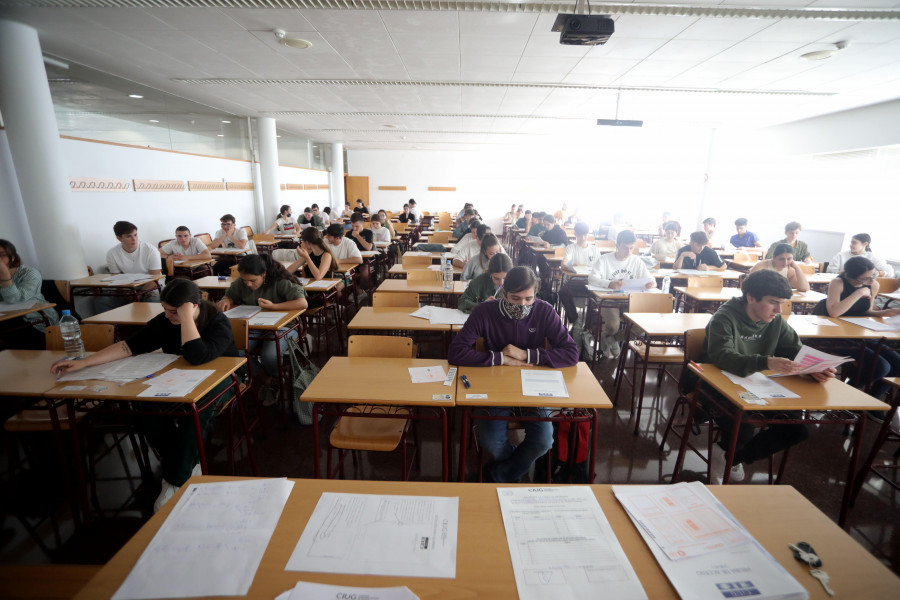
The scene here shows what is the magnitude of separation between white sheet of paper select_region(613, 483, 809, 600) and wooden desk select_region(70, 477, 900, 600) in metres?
0.03

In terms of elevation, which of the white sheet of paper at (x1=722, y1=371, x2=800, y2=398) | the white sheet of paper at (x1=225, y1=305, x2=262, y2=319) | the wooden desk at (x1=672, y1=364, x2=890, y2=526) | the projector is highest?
the projector

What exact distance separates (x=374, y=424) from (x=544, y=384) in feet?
3.34

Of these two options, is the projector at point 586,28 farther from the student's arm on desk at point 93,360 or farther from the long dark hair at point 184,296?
the student's arm on desk at point 93,360

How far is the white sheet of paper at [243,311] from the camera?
10.7ft

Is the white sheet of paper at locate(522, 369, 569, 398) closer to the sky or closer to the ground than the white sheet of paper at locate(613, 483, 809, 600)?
closer to the ground

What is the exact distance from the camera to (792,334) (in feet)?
8.32

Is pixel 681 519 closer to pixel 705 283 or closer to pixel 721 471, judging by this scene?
pixel 721 471

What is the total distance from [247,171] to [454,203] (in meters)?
9.17

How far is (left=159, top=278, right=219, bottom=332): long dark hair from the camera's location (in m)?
2.30

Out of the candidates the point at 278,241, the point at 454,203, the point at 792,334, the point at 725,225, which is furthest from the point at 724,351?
the point at 454,203

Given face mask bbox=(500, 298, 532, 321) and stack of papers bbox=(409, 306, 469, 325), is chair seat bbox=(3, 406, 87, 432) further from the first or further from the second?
face mask bbox=(500, 298, 532, 321)

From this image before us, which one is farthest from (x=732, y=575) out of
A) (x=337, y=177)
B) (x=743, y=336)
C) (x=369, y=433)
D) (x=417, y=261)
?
(x=337, y=177)

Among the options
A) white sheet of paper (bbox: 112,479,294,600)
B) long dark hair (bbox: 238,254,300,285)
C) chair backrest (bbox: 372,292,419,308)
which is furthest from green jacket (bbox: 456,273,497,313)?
white sheet of paper (bbox: 112,479,294,600)

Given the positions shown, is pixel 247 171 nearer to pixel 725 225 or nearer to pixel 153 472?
pixel 153 472
